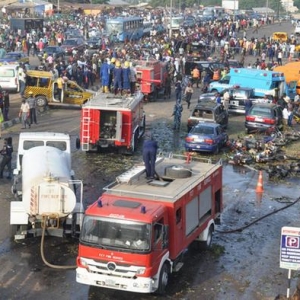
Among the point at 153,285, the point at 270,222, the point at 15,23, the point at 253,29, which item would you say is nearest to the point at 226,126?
the point at 270,222

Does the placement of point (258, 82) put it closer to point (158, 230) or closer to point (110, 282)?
point (158, 230)

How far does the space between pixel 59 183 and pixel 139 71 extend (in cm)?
2284

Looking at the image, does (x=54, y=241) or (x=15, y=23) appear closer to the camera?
(x=54, y=241)

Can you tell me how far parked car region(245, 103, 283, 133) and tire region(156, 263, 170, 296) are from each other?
17739mm

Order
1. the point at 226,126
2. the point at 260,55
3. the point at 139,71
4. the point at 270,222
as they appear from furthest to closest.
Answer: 1. the point at 260,55
2. the point at 139,71
3. the point at 226,126
4. the point at 270,222

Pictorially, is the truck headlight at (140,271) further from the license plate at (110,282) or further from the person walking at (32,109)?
the person walking at (32,109)

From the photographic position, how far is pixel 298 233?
12250 mm

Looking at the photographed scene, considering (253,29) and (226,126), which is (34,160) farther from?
(253,29)

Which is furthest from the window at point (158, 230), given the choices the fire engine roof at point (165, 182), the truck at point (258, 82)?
the truck at point (258, 82)

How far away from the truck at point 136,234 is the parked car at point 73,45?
38.7 m

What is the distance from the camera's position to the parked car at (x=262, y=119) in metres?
31.4

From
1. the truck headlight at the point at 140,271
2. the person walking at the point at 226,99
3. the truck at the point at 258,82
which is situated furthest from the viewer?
the truck at the point at 258,82

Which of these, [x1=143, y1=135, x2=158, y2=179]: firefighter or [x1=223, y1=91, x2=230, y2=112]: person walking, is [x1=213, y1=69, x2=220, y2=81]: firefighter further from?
[x1=143, y1=135, x2=158, y2=179]: firefighter

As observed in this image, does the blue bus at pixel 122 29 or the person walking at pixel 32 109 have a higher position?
the blue bus at pixel 122 29
